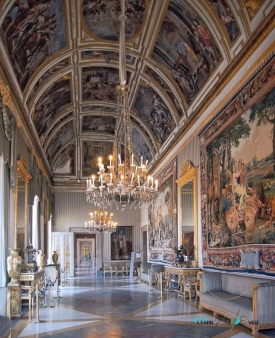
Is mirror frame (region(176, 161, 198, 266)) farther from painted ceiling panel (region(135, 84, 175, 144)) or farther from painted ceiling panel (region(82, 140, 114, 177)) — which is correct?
painted ceiling panel (region(82, 140, 114, 177))

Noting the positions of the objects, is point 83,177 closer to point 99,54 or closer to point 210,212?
point 99,54

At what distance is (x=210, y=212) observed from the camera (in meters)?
12.2

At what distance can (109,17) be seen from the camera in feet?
41.0

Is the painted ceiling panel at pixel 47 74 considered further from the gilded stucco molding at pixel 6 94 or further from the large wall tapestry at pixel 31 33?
the gilded stucco molding at pixel 6 94

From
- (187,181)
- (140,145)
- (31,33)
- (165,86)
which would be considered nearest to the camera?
(31,33)

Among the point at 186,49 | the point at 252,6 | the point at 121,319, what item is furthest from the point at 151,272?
the point at 252,6

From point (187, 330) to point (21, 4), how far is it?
844 centimetres

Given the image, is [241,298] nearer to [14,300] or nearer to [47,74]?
[14,300]

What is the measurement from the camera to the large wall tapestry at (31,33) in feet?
32.7

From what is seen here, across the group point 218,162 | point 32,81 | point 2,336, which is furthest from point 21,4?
point 2,336

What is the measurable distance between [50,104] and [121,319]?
10.5 m

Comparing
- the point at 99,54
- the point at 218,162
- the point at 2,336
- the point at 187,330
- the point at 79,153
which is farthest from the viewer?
the point at 79,153

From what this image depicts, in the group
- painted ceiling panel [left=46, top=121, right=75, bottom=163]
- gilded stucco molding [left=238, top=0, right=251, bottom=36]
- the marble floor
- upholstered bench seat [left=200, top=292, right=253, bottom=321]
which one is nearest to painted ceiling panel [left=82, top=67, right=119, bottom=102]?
painted ceiling panel [left=46, top=121, right=75, bottom=163]

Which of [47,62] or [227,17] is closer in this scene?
[227,17]
